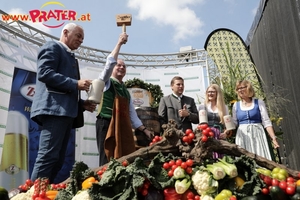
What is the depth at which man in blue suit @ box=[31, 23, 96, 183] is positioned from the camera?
1734 mm

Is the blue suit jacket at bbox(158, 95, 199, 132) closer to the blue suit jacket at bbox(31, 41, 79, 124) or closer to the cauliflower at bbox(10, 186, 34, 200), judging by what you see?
the blue suit jacket at bbox(31, 41, 79, 124)

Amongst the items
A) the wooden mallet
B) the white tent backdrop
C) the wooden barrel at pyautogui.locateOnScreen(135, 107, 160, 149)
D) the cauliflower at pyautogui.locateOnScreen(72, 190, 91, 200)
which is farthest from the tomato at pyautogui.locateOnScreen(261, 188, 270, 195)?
the white tent backdrop

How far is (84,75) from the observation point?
7082 mm

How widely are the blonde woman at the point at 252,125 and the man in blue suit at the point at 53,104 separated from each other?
162cm

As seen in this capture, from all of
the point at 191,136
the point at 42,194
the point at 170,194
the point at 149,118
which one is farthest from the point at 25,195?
the point at 149,118

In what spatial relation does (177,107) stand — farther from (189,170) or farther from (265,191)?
(265,191)

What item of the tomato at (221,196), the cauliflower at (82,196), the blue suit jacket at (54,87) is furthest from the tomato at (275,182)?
the blue suit jacket at (54,87)

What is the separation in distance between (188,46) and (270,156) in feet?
23.4

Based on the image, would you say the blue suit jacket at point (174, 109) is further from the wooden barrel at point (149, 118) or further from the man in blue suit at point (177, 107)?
the wooden barrel at point (149, 118)

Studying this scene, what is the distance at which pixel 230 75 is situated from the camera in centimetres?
380

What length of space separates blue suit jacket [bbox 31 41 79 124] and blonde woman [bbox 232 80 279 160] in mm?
1727

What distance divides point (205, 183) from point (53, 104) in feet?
3.97

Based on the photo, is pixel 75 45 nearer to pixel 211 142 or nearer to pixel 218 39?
pixel 211 142

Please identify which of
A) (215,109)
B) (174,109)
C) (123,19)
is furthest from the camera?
(174,109)
